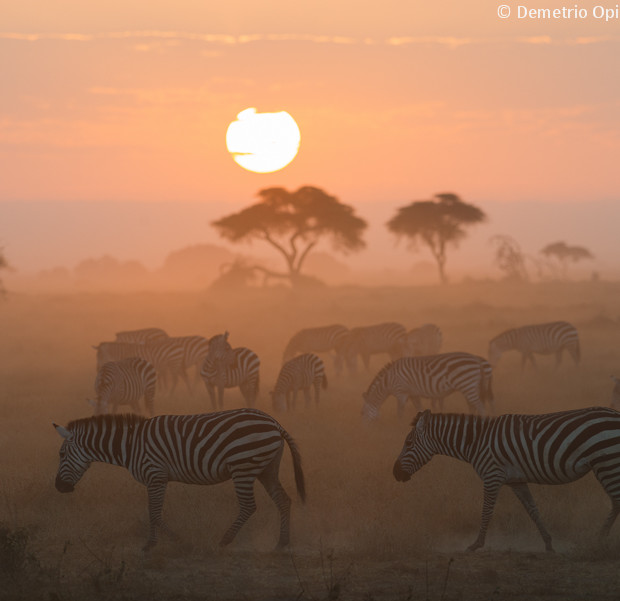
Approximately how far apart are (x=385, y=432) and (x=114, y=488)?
527 centimetres

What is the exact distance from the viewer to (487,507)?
9070mm

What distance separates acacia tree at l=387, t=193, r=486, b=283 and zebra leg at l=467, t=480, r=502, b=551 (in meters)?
46.8

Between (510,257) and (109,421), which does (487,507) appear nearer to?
(109,421)

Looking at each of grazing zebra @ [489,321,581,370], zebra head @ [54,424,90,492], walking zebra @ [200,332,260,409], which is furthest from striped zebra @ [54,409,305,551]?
grazing zebra @ [489,321,581,370]

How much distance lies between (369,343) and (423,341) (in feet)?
4.80

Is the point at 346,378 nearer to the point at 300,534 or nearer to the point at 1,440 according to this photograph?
the point at 1,440

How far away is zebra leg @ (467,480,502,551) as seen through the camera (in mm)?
9031

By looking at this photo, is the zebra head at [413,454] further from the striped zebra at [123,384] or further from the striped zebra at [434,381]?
the striped zebra at [123,384]

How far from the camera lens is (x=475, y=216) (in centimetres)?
5519

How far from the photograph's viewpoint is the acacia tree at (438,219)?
5564 centimetres

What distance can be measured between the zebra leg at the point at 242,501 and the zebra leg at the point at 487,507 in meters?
2.54

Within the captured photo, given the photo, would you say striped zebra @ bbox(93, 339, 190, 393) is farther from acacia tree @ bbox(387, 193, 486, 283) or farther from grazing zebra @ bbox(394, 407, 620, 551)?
acacia tree @ bbox(387, 193, 486, 283)

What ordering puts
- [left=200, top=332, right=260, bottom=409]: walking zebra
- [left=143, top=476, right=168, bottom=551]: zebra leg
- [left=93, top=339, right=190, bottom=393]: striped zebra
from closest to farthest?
[left=143, top=476, right=168, bottom=551]: zebra leg
[left=200, top=332, right=260, bottom=409]: walking zebra
[left=93, top=339, right=190, bottom=393]: striped zebra

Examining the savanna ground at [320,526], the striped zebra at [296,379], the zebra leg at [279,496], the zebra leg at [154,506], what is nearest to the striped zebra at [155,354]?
the savanna ground at [320,526]
